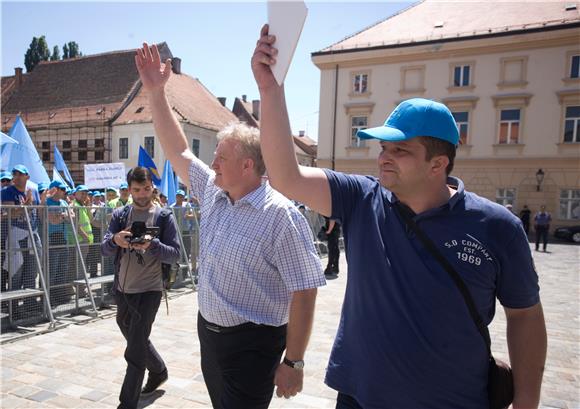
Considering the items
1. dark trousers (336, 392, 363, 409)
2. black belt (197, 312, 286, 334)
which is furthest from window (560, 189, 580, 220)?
dark trousers (336, 392, 363, 409)

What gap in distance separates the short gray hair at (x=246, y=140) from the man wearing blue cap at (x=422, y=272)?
0.71 m

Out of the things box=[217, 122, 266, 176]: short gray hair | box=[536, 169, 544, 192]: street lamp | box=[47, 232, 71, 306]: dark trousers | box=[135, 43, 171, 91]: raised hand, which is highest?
box=[536, 169, 544, 192]: street lamp

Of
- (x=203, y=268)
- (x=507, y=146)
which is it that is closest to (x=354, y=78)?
(x=507, y=146)

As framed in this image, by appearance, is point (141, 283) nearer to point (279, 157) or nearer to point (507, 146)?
point (279, 157)

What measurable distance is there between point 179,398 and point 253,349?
6.86 feet

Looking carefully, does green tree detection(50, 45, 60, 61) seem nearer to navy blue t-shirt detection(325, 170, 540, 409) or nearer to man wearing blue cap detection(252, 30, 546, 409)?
man wearing blue cap detection(252, 30, 546, 409)

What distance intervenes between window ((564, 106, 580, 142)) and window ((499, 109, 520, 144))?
2.41m

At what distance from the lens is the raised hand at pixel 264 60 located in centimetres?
155

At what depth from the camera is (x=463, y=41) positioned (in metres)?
26.0

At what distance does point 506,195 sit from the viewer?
84.0ft

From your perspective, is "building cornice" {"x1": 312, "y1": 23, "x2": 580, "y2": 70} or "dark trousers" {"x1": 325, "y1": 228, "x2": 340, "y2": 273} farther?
"building cornice" {"x1": 312, "y1": 23, "x2": 580, "y2": 70}

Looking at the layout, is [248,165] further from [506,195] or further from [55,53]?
[55,53]

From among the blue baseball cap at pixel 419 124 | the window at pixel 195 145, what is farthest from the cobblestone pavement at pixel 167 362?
the window at pixel 195 145

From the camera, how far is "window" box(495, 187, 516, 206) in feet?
83.2
